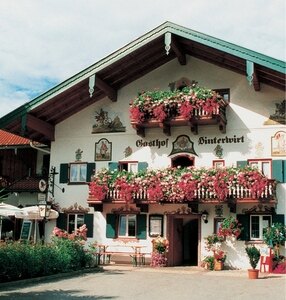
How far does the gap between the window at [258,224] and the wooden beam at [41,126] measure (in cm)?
1012

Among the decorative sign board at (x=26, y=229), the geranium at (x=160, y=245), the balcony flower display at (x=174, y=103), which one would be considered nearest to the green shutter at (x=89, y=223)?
the geranium at (x=160, y=245)

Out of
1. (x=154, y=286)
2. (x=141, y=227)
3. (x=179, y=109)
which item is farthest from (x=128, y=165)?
(x=154, y=286)

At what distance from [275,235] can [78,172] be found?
9311mm

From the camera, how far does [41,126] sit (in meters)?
23.2

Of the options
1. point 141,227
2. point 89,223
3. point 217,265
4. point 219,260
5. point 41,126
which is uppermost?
point 41,126

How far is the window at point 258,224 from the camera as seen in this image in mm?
19750

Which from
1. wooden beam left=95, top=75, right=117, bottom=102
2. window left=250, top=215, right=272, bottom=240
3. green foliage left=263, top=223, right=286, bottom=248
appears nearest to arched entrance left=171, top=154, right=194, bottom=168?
window left=250, top=215, right=272, bottom=240

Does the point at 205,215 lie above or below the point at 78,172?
below

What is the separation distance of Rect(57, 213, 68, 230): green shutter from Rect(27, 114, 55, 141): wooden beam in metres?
3.73

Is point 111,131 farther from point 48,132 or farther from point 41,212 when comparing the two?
point 41,212

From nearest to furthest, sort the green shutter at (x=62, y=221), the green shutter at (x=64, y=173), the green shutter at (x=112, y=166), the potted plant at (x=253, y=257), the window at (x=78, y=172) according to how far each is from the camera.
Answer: the potted plant at (x=253, y=257) → the green shutter at (x=112, y=166) → the green shutter at (x=62, y=221) → the window at (x=78, y=172) → the green shutter at (x=64, y=173)

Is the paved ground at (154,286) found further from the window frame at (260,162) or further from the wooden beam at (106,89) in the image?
the wooden beam at (106,89)

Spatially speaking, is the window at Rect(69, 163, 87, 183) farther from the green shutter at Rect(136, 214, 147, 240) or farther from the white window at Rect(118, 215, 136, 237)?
the green shutter at Rect(136, 214, 147, 240)

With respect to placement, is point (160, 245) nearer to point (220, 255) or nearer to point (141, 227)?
point (141, 227)
